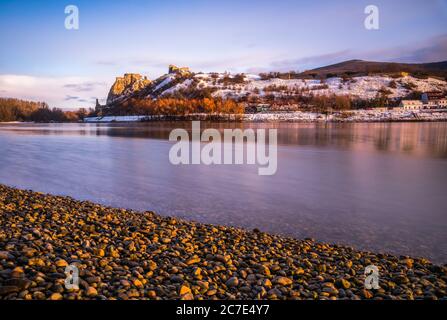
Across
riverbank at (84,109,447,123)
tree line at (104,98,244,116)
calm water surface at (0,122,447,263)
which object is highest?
tree line at (104,98,244,116)

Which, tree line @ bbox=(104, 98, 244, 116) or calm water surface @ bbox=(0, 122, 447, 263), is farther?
tree line @ bbox=(104, 98, 244, 116)

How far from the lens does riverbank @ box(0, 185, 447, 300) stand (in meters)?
4.91

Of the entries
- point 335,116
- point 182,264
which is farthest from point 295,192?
point 335,116

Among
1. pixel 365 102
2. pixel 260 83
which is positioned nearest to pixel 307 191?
pixel 365 102

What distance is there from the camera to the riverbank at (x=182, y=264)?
491cm

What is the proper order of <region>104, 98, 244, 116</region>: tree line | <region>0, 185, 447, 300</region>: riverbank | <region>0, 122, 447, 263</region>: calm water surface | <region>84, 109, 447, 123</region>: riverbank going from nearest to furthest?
<region>0, 185, 447, 300</region>: riverbank < <region>0, 122, 447, 263</region>: calm water surface < <region>84, 109, 447, 123</region>: riverbank < <region>104, 98, 244, 116</region>: tree line

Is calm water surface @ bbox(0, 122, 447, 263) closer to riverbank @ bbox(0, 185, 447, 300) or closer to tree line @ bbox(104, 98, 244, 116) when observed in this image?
riverbank @ bbox(0, 185, 447, 300)

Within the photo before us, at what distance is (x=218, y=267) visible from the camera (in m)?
5.89

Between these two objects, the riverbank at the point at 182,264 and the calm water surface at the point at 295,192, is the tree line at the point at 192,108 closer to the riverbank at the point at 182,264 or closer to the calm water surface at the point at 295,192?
the calm water surface at the point at 295,192

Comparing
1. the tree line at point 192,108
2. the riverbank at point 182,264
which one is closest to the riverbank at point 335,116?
the tree line at point 192,108

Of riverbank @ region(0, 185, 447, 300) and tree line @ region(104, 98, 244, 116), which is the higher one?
tree line @ region(104, 98, 244, 116)

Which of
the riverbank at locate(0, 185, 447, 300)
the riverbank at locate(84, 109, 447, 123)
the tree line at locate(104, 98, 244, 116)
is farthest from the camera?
the tree line at locate(104, 98, 244, 116)

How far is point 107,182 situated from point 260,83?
182741 millimetres

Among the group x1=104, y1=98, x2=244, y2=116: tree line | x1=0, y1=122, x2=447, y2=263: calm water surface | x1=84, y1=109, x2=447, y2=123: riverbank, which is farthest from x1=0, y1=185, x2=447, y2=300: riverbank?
x1=104, y1=98, x2=244, y2=116: tree line
